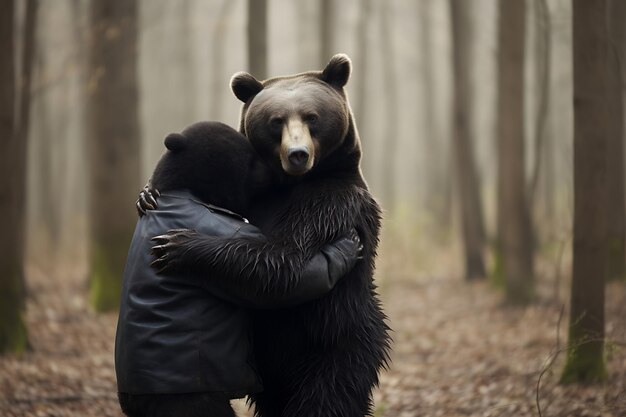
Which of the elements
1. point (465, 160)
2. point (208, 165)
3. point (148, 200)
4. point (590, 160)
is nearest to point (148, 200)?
point (148, 200)

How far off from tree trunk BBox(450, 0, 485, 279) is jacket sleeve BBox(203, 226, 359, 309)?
1064 cm

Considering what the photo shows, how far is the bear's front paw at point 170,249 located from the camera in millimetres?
3190

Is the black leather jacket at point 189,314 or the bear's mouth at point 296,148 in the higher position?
the bear's mouth at point 296,148

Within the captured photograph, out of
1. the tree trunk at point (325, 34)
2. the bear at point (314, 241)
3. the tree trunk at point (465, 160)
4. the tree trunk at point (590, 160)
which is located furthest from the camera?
the tree trunk at point (325, 34)

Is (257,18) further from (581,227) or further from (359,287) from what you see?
(359,287)

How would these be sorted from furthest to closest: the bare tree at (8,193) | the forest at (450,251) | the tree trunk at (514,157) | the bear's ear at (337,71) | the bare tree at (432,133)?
the bare tree at (432,133)
the tree trunk at (514,157)
the bare tree at (8,193)
the forest at (450,251)
the bear's ear at (337,71)

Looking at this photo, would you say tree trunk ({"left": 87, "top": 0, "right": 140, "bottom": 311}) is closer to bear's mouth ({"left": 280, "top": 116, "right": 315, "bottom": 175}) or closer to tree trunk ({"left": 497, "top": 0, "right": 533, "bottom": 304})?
tree trunk ({"left": 497, "top": 0, "right": 533, "bottom": 304})

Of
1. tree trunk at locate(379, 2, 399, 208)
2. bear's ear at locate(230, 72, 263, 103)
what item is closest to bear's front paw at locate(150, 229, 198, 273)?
bear's ear at locate(230, 72, 263, 103)

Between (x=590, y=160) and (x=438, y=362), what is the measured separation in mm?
3543

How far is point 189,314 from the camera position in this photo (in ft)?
10.5

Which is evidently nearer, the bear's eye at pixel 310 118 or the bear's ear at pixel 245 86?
the bear's eye at pixel 310 118

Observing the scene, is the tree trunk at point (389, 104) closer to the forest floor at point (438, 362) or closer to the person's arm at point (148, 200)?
the forest floor at point (438, 362)

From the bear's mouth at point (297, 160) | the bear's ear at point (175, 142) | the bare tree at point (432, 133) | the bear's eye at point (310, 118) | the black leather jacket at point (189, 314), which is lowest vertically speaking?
the bare tree at point (432, 133)

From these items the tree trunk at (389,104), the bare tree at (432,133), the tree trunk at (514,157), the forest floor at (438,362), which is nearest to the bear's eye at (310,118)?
the forest floor at (438,362)
